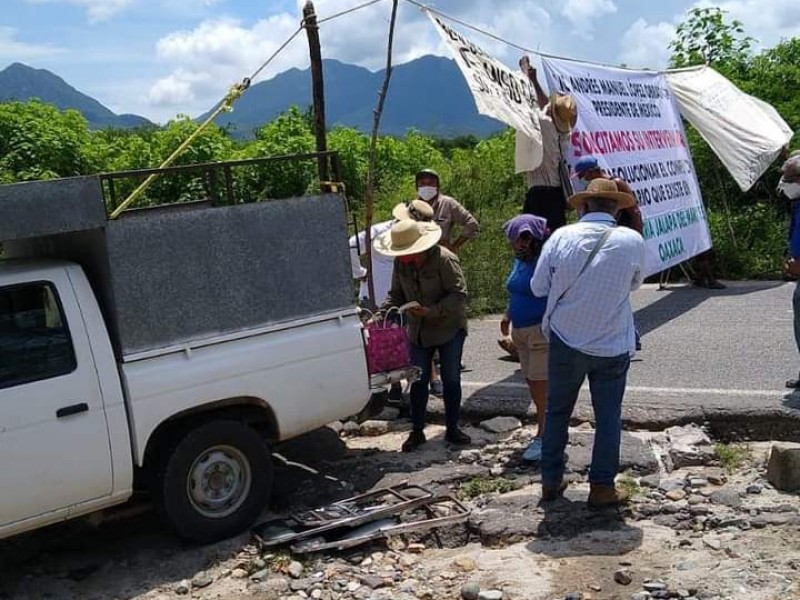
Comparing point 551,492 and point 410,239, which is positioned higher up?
point 410,239

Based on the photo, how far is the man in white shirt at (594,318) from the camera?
4.52 metres

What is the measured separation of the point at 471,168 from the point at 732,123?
5619mm

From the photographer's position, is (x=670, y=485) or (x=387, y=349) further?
(x=387, y=349)

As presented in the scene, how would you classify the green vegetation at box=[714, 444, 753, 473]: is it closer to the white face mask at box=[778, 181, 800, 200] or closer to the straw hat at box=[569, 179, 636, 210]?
the straw hat at box=[569, 179, 636, 210]

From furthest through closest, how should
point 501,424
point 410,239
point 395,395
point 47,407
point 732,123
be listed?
point 732,123 → point 395,395 → point 501,424 → point 410,239 → point 47,407

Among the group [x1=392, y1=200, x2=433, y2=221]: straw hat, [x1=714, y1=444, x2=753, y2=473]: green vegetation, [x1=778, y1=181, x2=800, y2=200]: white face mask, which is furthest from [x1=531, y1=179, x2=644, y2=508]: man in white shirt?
[x1=778, y1=181, x2=800, y2=200]: white face mask

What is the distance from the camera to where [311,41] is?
22.6 feet

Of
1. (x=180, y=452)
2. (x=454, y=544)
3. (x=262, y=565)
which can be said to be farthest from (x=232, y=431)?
(x=454, y=544)

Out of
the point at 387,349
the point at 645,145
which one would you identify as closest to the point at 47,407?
the point at 387,349

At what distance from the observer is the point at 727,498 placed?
4785mm

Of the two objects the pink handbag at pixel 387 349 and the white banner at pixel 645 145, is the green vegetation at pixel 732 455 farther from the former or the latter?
the white banner at pixel 645 145

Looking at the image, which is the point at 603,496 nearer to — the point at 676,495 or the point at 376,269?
the point at 676,495

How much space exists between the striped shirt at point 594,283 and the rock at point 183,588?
2395mm

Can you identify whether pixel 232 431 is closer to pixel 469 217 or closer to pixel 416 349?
pixel 416 349
